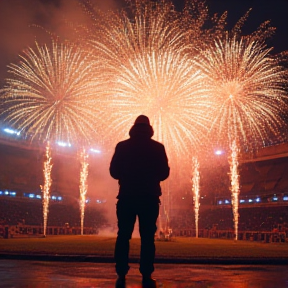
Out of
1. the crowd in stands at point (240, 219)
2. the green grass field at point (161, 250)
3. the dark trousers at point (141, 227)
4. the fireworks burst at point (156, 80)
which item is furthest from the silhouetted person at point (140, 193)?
the crowd in stands at point (240, 219)

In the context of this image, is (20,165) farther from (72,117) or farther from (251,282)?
(251,282)

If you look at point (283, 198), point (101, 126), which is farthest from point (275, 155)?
point (101, 126)

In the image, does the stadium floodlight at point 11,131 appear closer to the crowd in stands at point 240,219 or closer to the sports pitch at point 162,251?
the crowd in stands at point 240,219

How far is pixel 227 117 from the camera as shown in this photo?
31.6 meters

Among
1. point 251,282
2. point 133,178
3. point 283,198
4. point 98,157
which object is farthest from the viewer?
point 98,157

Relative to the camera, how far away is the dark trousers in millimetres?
6156

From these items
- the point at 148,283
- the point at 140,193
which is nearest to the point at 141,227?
the point at 140,193

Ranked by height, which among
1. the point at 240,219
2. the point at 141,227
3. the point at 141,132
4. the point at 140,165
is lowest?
the point at 141,227

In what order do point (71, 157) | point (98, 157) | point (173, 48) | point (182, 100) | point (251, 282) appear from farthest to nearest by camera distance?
point (98, 157), point (71, 157), point (182, 100), point (173, 48), point (251, 282)

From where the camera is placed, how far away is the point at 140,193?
617 centimetres

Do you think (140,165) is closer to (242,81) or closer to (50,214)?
(242,81)

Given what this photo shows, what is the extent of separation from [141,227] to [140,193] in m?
0.45

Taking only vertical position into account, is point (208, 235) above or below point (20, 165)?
below

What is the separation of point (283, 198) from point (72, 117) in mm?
32556
